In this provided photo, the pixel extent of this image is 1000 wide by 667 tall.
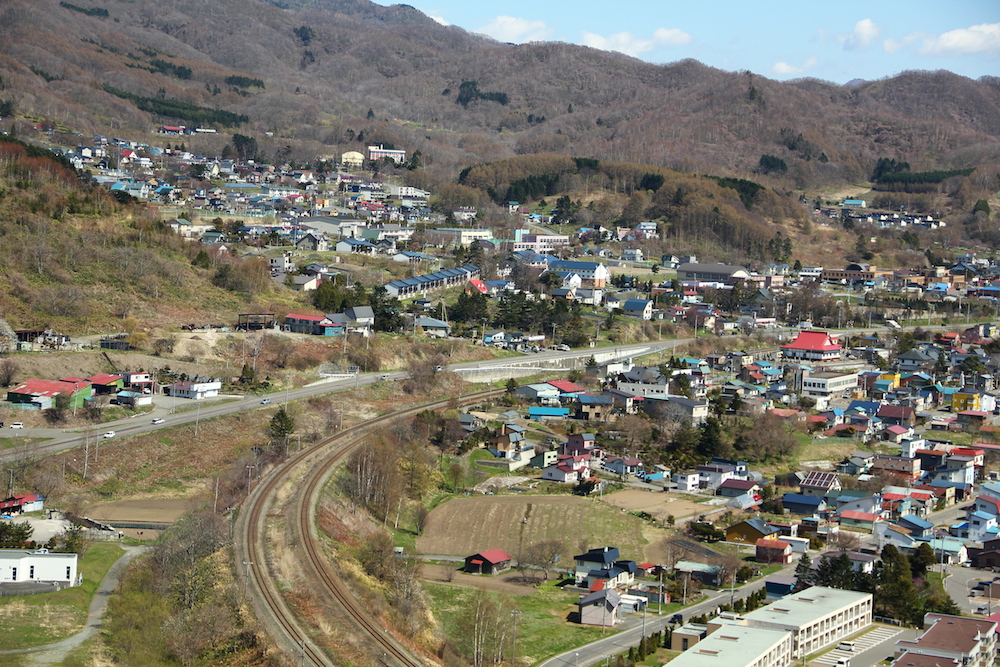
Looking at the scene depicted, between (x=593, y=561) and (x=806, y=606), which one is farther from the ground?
(x=806, y=606)

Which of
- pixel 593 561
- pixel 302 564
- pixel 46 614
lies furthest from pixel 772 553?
pixel 46 614

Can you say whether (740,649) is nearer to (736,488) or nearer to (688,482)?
(736,488)

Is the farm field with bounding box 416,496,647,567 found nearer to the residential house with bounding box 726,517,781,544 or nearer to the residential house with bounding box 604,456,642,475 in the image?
the residential house with bounding box 726,517,781,544

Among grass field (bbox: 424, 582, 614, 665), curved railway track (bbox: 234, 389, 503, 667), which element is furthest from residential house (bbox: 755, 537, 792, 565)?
curved railway track (bbox: 234, 389, 503, 667)

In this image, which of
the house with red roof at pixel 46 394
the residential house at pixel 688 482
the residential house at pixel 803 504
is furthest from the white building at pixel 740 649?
the house with red roof at pixel 46 394

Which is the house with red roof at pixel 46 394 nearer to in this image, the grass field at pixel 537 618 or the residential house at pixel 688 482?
the grass field at pixel 537 618

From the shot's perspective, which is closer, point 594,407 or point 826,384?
point 594,407
